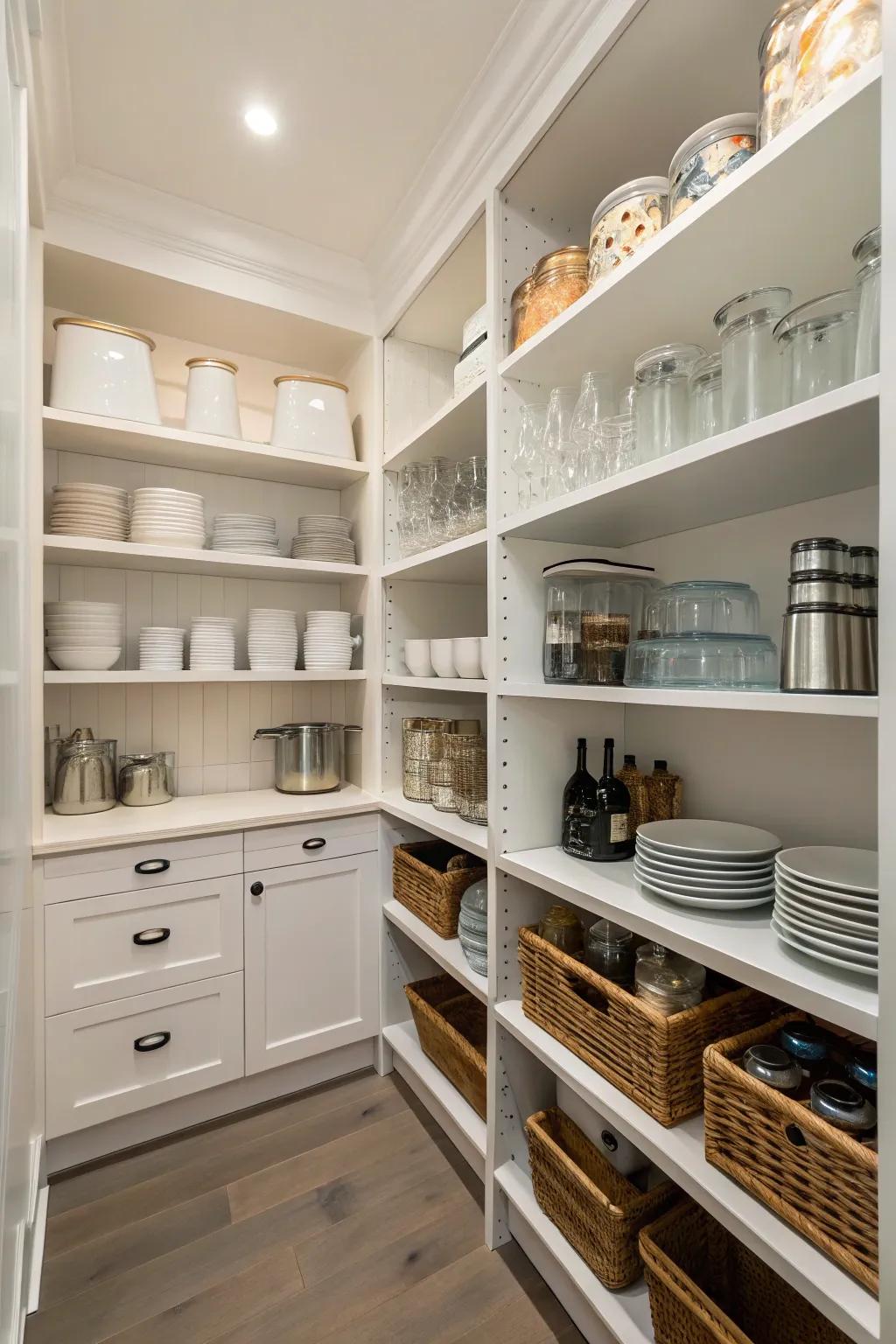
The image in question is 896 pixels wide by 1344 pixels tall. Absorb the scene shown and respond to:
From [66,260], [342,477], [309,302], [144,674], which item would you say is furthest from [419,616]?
[66,260]

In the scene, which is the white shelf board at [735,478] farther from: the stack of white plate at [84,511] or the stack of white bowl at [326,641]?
the stack of white plate at [84,511]

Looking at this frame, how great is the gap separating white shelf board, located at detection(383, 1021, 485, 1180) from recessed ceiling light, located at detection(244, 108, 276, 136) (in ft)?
8.36

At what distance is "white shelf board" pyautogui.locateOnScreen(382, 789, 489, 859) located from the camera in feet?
5.29

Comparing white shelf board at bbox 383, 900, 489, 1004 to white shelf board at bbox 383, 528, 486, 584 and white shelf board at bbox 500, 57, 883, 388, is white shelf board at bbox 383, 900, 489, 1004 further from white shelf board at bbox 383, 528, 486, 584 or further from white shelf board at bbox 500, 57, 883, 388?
white shelf board at bbox 500, 57, 883, 388

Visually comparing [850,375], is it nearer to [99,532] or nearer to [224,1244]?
[99,532]

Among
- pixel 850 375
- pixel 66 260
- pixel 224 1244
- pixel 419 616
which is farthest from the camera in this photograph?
pixel 419 616

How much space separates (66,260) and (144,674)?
3.90ft

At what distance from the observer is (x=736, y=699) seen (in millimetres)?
933

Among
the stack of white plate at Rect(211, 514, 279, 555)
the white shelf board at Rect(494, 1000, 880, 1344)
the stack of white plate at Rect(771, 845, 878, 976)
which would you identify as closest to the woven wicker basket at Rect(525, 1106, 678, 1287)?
the white shelf board at Rect(494, 1000, 880, 1344)

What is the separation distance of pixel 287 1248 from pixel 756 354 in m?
2.06

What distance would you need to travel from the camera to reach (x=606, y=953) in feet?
4.47

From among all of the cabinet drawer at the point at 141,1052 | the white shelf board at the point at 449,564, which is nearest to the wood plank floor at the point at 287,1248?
the cabinet drawer at the point at 141,1052

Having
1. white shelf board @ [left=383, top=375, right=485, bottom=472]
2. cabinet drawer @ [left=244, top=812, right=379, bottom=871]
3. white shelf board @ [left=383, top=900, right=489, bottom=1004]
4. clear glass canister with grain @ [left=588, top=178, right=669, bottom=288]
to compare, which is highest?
clear glass canister with grain @ [left=588, top=178, right=669, bottom=288]

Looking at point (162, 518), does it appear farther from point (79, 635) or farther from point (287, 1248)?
point (287, 1248)
